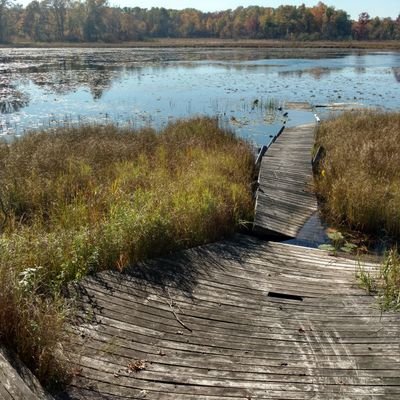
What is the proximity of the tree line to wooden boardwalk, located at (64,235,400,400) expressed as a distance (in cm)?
7763

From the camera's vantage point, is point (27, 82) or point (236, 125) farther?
point (27, 82)

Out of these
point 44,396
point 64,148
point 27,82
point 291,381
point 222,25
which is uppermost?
point 222,25

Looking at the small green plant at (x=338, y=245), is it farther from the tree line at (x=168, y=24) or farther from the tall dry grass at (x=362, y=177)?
the tree line at (x=168, y=24)

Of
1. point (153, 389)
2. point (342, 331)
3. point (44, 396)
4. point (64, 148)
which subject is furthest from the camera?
point (64, 148)

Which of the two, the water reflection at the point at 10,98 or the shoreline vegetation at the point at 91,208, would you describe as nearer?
the shoreline vegetation at the point at 91,208

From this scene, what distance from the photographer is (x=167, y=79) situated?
2739cm

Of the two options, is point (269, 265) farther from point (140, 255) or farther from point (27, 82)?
point (27, 82)

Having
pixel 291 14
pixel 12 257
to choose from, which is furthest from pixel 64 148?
pixel 291 14

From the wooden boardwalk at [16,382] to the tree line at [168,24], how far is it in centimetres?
7907

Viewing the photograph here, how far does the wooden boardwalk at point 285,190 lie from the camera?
704 centimetres

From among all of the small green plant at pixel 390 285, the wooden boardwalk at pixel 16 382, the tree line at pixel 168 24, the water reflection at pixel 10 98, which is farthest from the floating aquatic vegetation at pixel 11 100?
the tree line at pixel 168 24

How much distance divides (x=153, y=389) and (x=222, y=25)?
111m

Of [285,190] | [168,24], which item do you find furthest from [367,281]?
[168,24]

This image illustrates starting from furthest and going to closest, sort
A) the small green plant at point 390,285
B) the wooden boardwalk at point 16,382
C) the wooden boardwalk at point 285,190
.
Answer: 1. the wooden boardwalk at point 285,190
2. the small green plant at point 390,285
3. the wooden boardwalk at point 16,382
